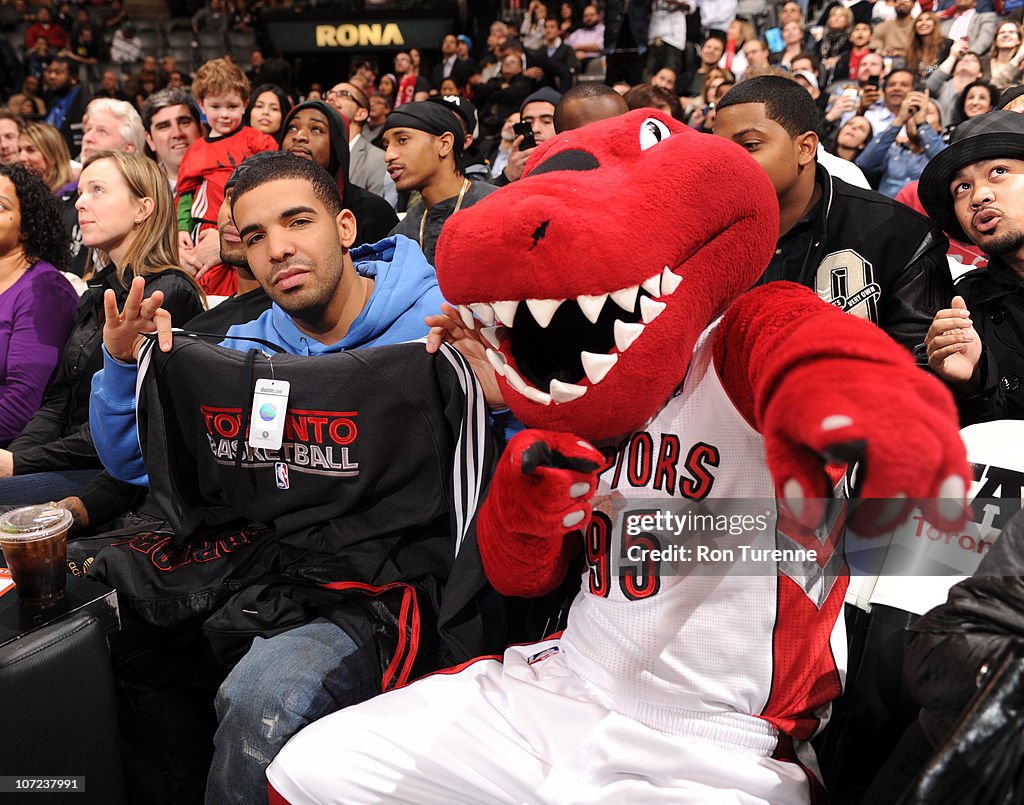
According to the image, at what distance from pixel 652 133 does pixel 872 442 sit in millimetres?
715

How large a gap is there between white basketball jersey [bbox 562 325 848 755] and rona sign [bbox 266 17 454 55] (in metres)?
12.2

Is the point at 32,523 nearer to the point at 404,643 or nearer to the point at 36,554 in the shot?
the point at 36,554

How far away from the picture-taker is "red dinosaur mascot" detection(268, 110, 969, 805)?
124cm

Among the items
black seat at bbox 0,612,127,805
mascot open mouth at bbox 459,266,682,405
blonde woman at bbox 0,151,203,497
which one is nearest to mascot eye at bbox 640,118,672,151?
mascot open mouth at bbox 459,266,682,405

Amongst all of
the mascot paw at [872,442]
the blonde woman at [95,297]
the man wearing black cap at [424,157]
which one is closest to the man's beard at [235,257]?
the blonde woman at [95,297]

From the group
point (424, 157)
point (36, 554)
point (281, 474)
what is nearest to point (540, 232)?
point (281, 474)

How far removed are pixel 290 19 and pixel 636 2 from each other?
5901mm

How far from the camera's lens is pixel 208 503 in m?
2.13

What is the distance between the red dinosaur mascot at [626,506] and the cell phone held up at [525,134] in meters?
3.05

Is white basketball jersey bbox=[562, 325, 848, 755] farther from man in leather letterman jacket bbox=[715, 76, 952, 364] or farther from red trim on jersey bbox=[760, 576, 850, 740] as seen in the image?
man in leather letterman jacket bbox=[715, 76, 952, 364]

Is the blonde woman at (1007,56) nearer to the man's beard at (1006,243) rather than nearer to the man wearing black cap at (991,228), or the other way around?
the man wearing black cap at (991,228)

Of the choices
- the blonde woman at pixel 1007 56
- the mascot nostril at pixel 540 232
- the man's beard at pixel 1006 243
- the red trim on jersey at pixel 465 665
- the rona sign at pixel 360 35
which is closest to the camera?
the mascot nostril at pixel 540 232

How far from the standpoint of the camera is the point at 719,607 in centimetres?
138

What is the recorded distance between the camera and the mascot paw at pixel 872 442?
84 centimetres
